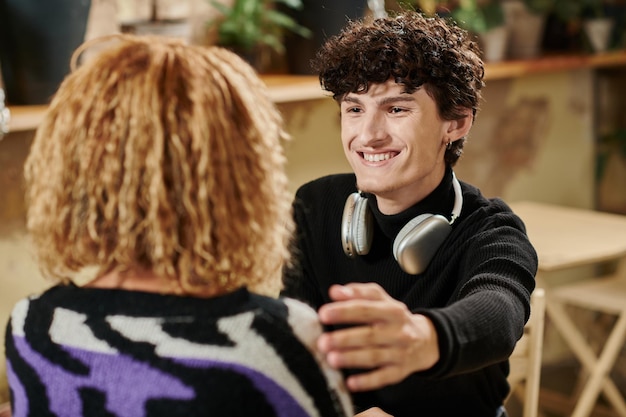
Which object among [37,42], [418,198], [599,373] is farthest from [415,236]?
[599,373]

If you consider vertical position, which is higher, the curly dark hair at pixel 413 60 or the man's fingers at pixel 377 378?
the curly dark hair at pixel 413 60

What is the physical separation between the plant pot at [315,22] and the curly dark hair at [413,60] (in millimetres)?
1047

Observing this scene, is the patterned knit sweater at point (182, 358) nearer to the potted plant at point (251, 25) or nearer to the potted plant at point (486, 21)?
the potted plant at point (251, 25)

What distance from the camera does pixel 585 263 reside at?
2.74m

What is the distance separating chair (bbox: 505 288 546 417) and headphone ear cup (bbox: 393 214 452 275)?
55 centimetres

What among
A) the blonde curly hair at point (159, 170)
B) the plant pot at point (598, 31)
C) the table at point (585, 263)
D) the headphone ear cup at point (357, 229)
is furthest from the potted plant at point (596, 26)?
the blonde curly hair at point (159, 170)

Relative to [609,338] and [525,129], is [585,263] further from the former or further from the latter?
[525,129]

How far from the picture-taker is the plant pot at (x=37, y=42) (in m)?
2.24

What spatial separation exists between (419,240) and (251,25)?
1397 millimetres

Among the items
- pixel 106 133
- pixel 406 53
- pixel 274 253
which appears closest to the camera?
pixel 106 133

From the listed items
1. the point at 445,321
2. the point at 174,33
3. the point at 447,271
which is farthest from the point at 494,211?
the point at 174,33

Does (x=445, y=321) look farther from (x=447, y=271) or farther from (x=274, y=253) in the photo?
(x=447, y=271)

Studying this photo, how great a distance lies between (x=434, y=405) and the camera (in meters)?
1.53

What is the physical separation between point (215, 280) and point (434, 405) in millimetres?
653
